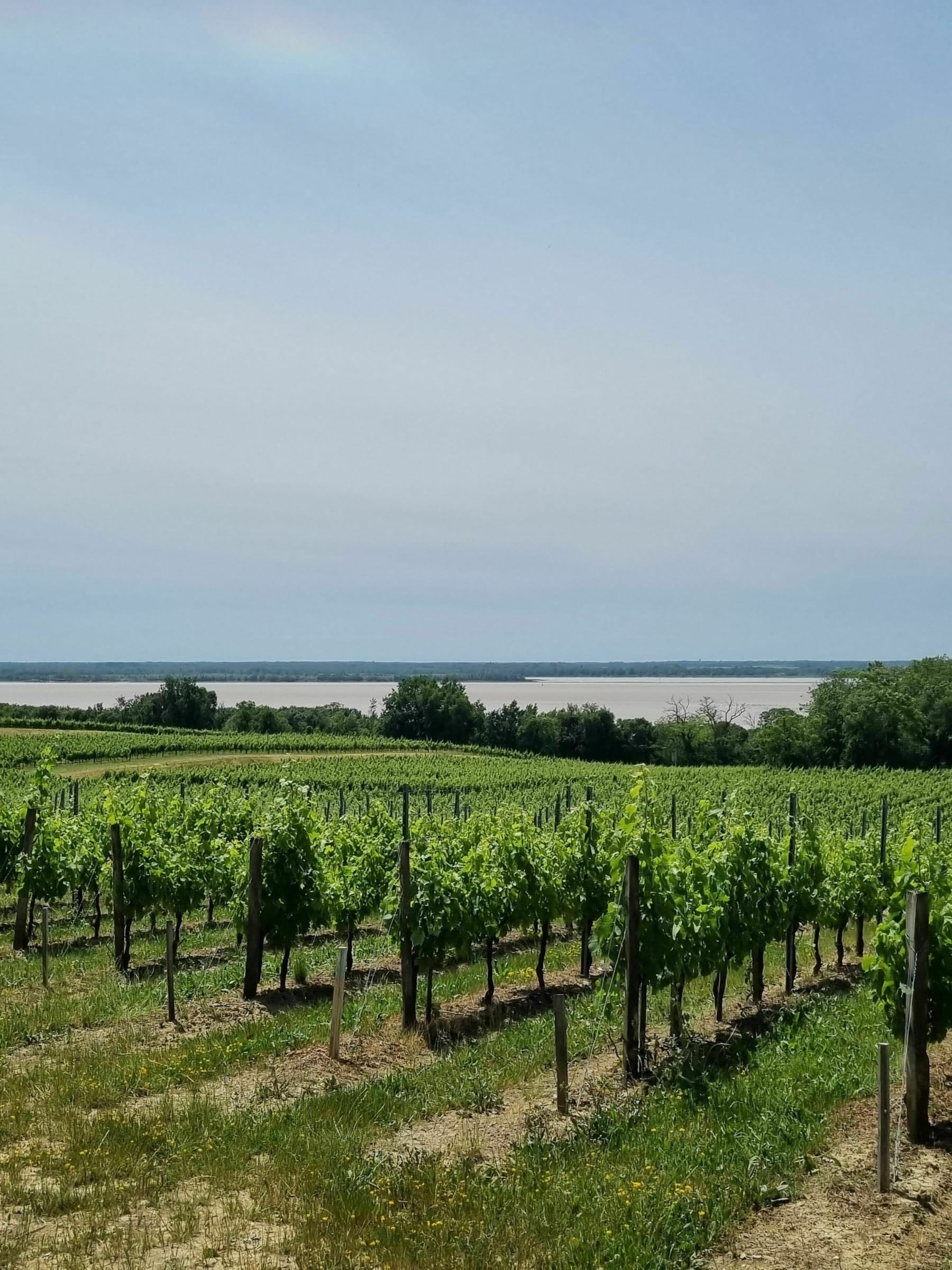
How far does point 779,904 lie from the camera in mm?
14078

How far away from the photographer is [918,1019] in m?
8.63

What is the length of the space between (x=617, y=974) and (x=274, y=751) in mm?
56275

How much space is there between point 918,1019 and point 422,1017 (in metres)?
6.09

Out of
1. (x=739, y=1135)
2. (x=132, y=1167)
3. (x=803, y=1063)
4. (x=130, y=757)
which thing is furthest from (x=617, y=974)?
(x=130, y=757)

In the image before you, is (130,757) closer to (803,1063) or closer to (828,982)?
(828,982)

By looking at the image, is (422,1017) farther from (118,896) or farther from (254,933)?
(118,896)

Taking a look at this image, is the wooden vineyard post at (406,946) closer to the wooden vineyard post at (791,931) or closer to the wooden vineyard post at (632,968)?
the wooden vineyard post at (632,968)

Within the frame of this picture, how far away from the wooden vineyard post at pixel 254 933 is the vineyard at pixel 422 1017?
0.05 meters

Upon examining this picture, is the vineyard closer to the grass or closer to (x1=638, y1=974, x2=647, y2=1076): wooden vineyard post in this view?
the grass

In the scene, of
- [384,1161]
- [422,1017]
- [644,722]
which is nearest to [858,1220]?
[384,1161]

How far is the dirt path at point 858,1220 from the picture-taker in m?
6.70

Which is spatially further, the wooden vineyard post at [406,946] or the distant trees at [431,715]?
the distant trees at [431,715]

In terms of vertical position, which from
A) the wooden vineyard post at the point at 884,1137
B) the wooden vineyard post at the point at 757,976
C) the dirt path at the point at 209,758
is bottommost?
the dirt path at the point at 209,758

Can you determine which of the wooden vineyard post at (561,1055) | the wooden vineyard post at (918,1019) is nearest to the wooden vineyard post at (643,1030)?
the wooden vineyard post at (561,1055)
